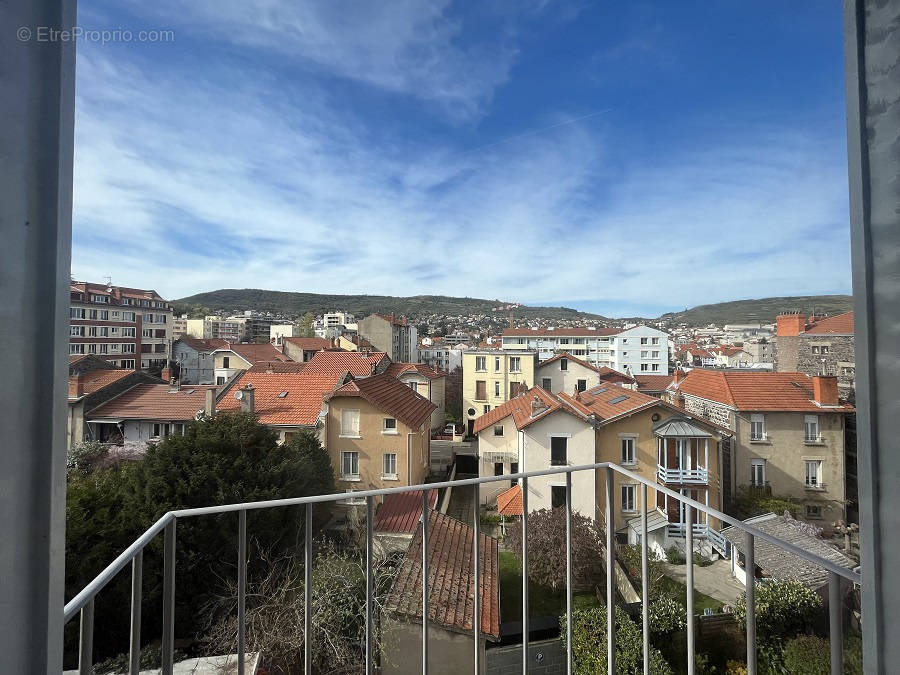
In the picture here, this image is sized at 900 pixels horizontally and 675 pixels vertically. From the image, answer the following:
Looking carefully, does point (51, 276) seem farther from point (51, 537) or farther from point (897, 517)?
point (897, 517)

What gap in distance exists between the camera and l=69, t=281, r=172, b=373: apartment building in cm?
1697

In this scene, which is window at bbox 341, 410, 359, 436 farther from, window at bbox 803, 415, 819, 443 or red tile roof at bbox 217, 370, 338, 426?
window at bbox 803, 415, 819, 443

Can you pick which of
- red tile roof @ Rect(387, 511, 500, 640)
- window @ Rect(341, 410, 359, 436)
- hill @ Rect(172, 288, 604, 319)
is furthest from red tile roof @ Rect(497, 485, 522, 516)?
hill @ Rect(172, 288, 604, 319)

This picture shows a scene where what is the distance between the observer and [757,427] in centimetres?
1159

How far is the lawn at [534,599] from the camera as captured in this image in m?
5.94

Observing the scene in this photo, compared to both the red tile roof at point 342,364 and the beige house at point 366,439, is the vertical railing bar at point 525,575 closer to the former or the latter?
the beige house at point 366,439

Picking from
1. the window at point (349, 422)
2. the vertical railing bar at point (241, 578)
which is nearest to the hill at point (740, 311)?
the window at point (349, 422)

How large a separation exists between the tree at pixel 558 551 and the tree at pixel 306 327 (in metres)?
37.4

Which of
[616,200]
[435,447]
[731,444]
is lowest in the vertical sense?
[435,447]

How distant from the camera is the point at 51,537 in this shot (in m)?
0.38

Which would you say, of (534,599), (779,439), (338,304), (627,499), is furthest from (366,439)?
(338,304)

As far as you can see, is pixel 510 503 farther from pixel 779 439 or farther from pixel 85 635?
pixel 85 635

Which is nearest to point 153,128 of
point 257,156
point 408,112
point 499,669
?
point 257,156

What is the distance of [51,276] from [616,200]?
12.0 metres
